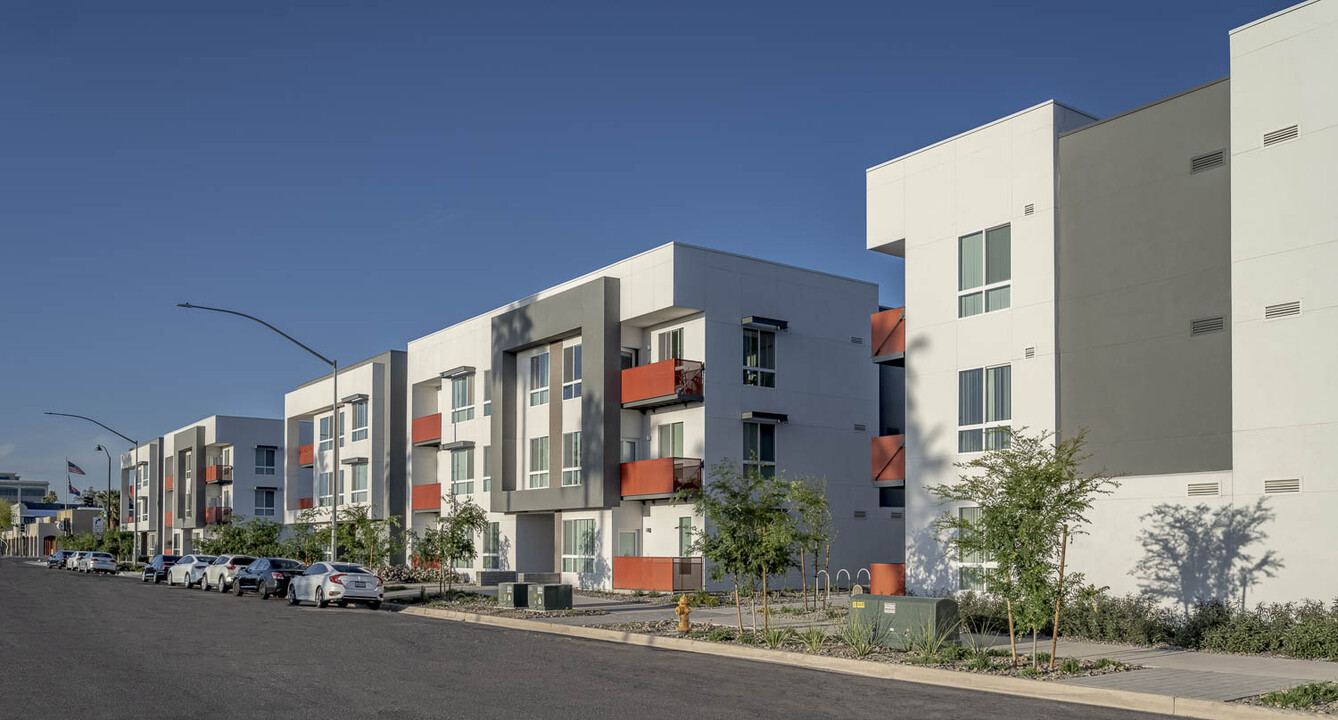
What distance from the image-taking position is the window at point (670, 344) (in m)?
40.6

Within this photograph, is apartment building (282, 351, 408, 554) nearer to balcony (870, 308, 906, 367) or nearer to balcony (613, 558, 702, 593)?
balcony (613, 558, 702, 593)

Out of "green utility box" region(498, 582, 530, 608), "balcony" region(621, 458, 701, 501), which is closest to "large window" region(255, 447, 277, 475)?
"balcony" region(621, 458, 701, 501)

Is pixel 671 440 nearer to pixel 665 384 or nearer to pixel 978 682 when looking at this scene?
pixel 665 384

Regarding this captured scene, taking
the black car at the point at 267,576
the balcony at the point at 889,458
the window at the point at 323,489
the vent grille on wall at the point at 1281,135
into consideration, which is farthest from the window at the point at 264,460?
the vent grille on wall at the point at 1281,135

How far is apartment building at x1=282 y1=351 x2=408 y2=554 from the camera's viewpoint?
59188 mm

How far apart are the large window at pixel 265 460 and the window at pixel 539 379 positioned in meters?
47.4

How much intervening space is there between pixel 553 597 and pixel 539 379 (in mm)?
16489

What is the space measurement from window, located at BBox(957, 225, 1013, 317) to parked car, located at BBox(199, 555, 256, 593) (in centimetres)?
3058

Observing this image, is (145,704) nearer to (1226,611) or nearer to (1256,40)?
(1226,611)

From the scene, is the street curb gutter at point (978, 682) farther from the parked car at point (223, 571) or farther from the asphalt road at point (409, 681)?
the parked car at point (223, 571)

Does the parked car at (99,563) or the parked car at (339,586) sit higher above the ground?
the parked car at (339,586)

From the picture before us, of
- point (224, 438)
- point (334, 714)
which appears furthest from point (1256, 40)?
point (224, 438)

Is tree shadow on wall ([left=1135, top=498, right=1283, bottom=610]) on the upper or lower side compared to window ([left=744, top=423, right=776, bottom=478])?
lower

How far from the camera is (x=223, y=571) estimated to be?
47.6 meters
